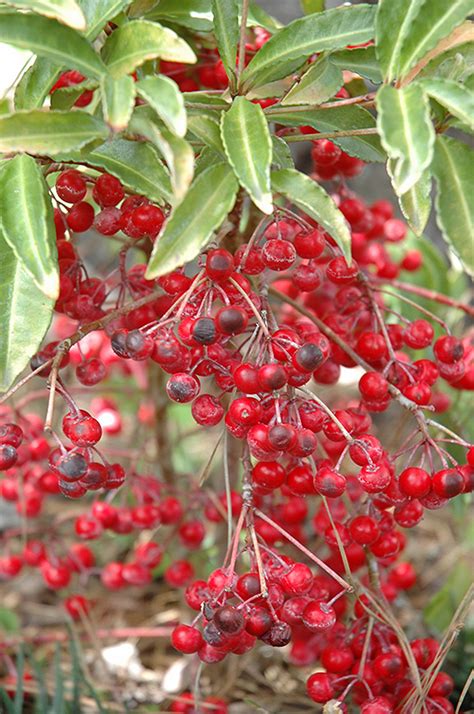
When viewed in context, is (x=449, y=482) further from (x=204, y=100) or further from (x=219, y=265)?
(x=204, y=100)

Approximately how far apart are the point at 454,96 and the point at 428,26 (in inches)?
3.5

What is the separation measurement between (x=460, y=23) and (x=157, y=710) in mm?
1082

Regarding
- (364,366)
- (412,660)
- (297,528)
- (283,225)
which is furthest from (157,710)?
(283,225)

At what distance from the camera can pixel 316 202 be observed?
81cm

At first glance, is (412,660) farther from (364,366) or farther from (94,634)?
(94,634)

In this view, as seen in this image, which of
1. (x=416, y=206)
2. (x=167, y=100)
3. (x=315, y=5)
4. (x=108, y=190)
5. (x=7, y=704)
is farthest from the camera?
(x=7, y=704)

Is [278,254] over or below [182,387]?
over

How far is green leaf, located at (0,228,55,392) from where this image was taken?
870mm

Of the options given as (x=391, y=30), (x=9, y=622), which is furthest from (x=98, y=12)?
(x=9, y=622)

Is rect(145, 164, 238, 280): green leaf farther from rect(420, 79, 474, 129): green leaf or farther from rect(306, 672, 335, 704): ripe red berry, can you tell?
rect(306, 672, 335, 704): ripe red berry

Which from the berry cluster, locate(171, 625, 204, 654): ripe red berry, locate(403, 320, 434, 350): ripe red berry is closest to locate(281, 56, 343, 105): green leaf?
the berry cluster

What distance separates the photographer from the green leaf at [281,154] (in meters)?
0.92

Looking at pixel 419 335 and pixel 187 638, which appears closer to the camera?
pixel 187 638

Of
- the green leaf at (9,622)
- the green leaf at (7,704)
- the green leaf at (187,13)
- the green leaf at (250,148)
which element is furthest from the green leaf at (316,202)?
the green leaf at (9,622)
